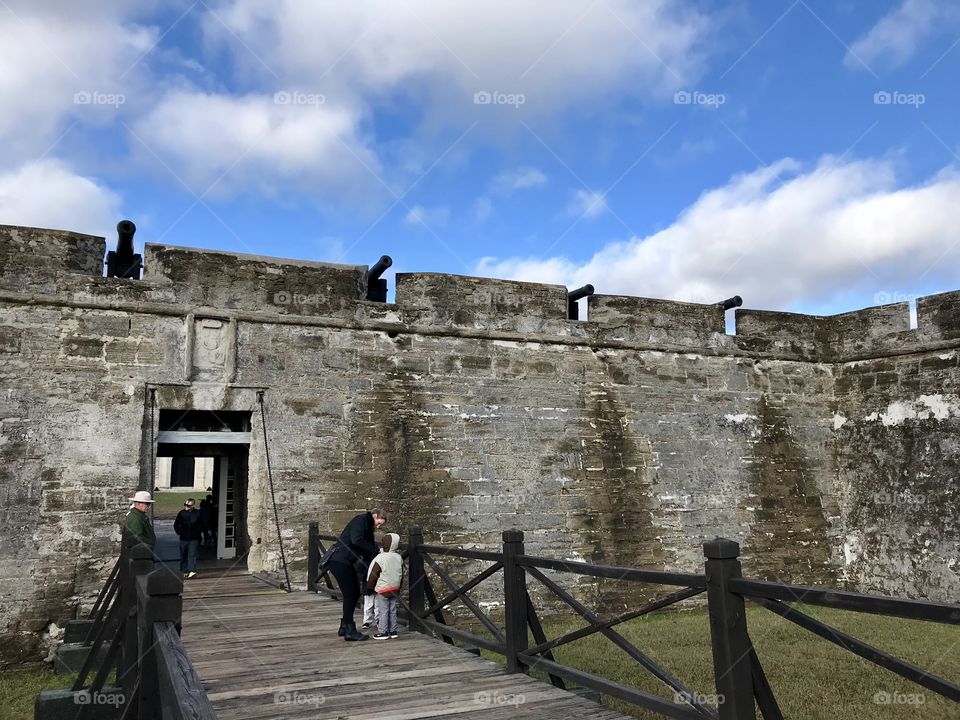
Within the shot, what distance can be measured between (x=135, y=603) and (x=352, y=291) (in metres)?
5.95

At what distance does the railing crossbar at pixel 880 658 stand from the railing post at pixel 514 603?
2164 mm

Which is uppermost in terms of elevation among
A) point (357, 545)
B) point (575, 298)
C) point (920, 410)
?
point (575, 298)

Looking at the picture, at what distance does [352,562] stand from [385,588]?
410 millimetres

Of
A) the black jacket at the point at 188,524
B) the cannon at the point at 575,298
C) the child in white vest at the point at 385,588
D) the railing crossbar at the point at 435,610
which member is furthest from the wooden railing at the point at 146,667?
the cannon at the point at 575,298

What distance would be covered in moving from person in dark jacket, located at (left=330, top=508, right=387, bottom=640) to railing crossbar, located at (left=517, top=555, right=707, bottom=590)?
5.77 ft

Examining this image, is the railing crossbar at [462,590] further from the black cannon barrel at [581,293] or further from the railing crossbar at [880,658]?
the black cannon barrel at [581,293]

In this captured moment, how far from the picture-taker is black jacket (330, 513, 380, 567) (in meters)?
6.50

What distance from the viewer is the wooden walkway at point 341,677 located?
169 inches

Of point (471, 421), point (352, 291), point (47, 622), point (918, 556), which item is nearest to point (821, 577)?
point (918, 556)

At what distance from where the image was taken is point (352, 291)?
1008cm

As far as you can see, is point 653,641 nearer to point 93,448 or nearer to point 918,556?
point 918,556

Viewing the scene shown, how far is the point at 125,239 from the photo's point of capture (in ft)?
29.5

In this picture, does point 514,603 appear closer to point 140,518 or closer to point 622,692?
point 622,692

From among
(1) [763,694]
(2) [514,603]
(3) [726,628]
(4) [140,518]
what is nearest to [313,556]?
(4) [140,518]
